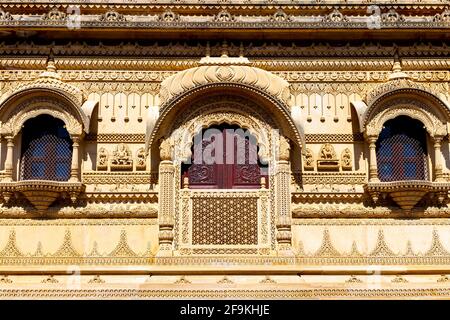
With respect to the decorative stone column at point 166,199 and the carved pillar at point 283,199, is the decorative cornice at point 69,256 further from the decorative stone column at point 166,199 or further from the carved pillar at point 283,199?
the carved pillar at point 283,199

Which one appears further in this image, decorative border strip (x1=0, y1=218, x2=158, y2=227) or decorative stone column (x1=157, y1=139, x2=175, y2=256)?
decorative border strip (x1=0, y1=218, x2=158, y2=227)

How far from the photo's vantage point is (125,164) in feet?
37.5

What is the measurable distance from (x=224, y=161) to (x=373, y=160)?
2492mm

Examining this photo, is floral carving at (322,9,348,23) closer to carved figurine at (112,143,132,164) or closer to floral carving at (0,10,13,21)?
carved figurine at (112,143,132,164)

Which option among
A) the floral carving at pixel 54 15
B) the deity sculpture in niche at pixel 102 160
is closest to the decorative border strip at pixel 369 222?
the deity sculpture in niche at pixel 102 160

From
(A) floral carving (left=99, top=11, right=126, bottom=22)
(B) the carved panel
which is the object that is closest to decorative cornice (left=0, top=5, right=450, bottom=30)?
(A) floral carving (left=99, top=11, right=126, bottom=22)

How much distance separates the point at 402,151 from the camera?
11.6 m

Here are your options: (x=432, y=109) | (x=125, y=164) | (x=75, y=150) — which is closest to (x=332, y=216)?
(x=432, y=109)

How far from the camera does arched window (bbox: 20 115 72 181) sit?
11.4m

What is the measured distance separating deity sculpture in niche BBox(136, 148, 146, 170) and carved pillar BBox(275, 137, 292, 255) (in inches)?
89.4

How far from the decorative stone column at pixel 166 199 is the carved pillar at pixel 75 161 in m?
1.38

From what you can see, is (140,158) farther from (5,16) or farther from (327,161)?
(5,16)

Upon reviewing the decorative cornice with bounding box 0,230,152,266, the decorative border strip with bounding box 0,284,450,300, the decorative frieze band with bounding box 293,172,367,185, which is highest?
the decorative frieze band with bounding box 293,172,367,185

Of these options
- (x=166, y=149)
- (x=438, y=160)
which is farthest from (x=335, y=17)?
(x=166, y=149)
